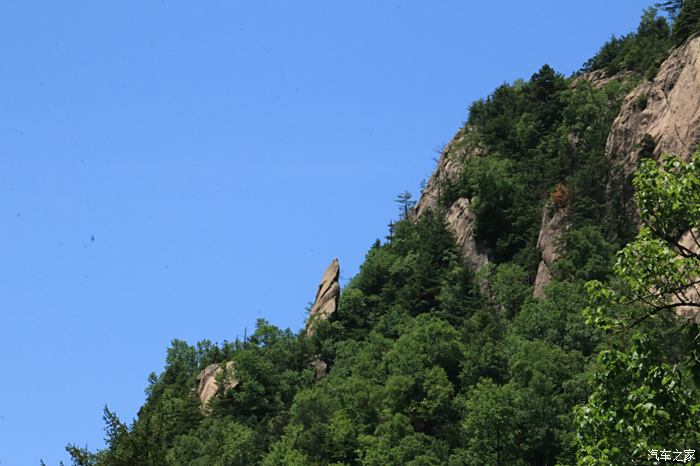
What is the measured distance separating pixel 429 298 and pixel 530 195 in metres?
16.8

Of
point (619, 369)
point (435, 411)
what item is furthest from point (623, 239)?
point (619, 369)

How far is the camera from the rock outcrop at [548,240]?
370 ft

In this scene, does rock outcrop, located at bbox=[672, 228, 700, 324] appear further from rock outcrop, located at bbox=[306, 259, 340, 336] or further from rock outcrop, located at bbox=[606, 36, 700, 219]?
rock outcrop, located at bbox=[306, 259, 340, 336]

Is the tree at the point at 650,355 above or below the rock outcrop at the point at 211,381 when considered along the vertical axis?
below

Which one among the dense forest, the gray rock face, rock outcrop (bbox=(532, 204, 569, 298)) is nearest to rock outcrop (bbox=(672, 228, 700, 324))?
the dense forest

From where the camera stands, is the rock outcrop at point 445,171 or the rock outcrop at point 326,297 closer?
the rock outcrop at point 326,297

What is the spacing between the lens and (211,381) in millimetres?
127875

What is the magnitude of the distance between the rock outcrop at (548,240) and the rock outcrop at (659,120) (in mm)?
7155

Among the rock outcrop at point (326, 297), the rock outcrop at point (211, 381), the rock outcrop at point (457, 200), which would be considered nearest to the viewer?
the rock outcrop at point (211, 381)

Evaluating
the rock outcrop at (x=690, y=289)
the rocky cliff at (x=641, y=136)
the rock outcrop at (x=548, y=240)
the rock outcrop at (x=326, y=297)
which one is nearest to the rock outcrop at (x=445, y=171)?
the rocky cliff at (x=641, y=136)

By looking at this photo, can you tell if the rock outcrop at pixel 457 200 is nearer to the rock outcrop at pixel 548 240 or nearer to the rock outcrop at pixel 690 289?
the rock outcrop at pixel 548 240

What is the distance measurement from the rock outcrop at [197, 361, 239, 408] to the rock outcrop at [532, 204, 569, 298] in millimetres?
35126

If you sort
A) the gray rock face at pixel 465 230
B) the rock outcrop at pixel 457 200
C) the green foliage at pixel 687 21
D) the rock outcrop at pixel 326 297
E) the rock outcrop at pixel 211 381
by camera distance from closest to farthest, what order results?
the green foliage at pixel 687 21 < the rock outcrop at pixel 211 381 < the gray rock face at pixel 465 230 < the rock outcrop at pixel 457 200 < the rock outcrop at pixel 326 297

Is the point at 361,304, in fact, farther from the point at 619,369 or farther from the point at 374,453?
the point at 619,369
